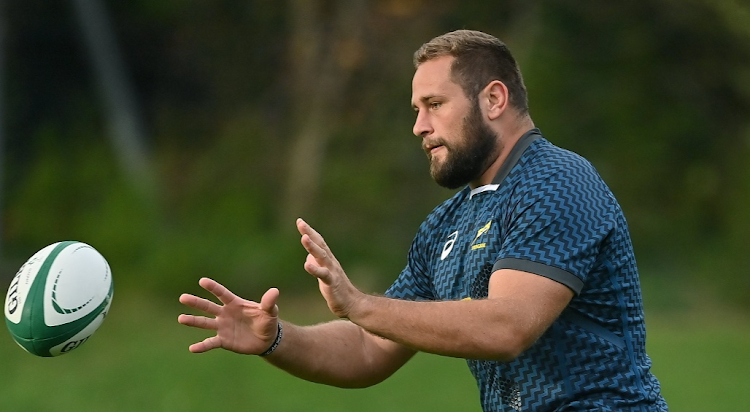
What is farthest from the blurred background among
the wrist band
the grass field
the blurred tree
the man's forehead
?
the man's forehead

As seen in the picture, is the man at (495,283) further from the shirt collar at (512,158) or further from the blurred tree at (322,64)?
the blurred tree at (322,64)

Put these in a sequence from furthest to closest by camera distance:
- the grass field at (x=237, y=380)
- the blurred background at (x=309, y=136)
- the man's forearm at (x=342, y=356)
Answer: the blurred background at (x=309, y=136) < the grass field at (x=237, y=380) < the man's forearm at (x=342, y=356)

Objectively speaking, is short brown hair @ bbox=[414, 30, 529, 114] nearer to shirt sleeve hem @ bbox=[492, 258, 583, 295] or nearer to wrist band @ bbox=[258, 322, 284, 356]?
shirt sleeve hem @ bbox=[492, 258, 583, 295]

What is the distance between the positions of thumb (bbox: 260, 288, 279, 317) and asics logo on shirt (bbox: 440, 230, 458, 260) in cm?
73

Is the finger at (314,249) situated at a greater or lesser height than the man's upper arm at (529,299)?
greater

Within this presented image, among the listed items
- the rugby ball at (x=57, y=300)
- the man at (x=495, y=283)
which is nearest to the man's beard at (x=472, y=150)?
the man at (x=495, y=283)

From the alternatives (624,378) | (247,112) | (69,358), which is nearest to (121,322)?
(69,358)

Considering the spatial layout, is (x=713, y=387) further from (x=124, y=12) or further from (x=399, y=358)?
(x=124, y=12)

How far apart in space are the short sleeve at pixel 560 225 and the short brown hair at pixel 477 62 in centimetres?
51

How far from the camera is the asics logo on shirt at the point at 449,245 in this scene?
449cm

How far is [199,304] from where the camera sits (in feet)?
14.2

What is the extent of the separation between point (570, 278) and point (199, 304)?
1.47m

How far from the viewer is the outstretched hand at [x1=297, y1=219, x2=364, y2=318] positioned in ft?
12.3

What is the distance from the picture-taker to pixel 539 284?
3816mm
